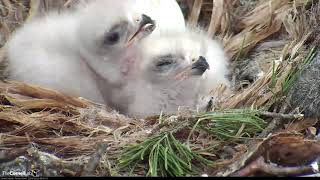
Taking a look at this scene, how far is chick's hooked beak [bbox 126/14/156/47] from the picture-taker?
3301mm

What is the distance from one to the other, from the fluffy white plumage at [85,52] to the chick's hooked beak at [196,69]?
315 mm

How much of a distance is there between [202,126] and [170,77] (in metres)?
0.62

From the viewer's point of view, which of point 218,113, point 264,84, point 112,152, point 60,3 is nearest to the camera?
point 112,152

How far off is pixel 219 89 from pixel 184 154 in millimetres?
901

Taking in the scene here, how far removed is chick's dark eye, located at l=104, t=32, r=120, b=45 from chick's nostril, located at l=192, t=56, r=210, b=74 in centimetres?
47

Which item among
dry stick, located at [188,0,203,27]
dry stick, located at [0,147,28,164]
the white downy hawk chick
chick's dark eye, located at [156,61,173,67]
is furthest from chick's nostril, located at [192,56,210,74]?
dry stick, located at [0,147,28,164]

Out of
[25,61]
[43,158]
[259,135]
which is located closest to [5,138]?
[43,158]

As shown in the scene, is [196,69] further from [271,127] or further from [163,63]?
[271,127]

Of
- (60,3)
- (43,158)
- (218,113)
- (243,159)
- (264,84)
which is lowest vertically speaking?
(43,158)

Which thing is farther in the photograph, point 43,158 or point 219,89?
point 219,89

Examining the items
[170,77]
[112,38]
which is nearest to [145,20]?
[112,38]

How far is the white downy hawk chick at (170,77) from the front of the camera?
3.29m

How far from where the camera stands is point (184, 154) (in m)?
2.59

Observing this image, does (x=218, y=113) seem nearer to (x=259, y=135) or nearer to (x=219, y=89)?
(x=259, y=135)
